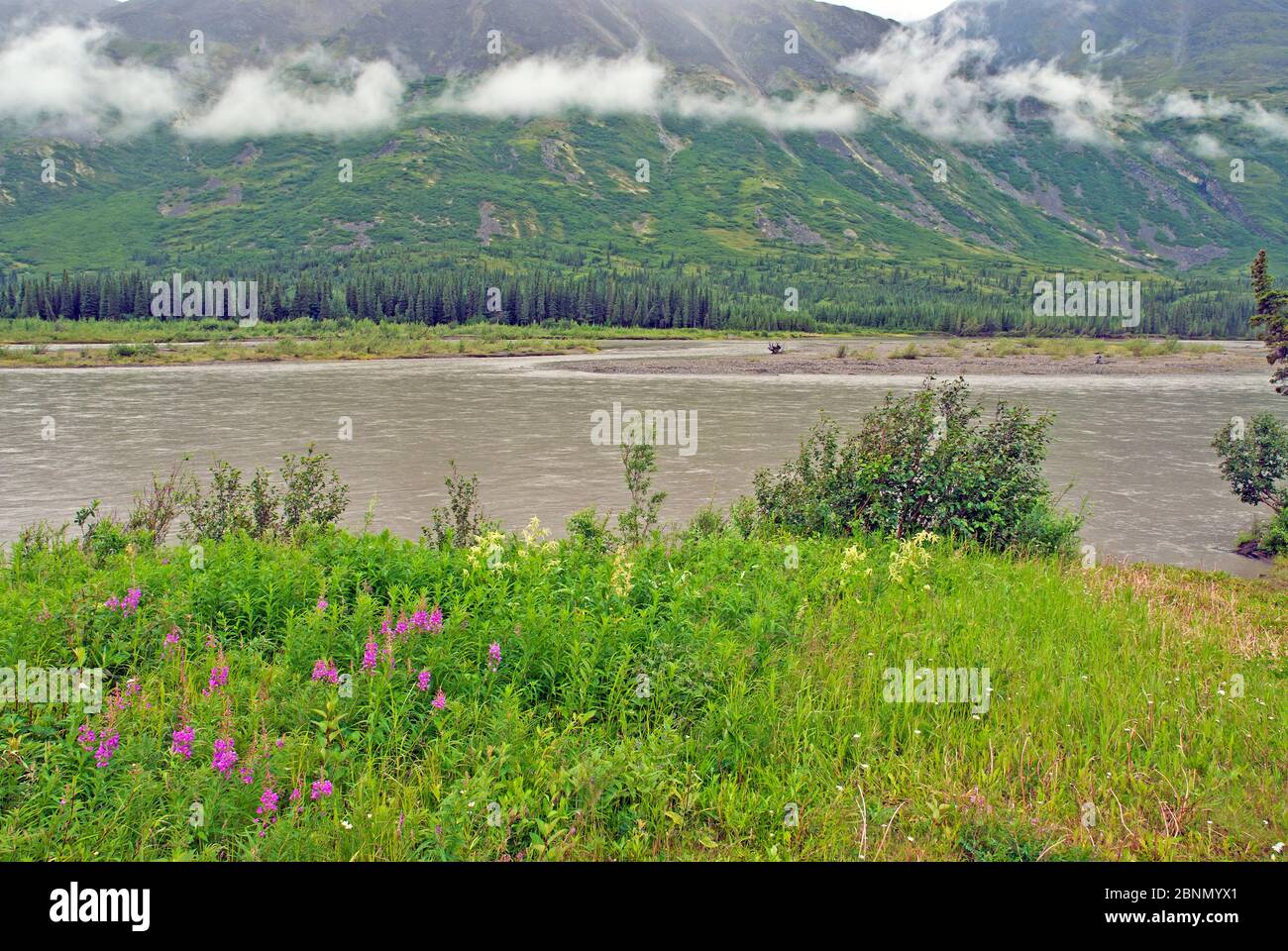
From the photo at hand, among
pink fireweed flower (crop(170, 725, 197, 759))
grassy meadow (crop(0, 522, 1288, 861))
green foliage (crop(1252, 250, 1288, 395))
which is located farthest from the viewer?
green foliage (crop(1252, 250, 1288, 395))

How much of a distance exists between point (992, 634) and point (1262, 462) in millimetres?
17803

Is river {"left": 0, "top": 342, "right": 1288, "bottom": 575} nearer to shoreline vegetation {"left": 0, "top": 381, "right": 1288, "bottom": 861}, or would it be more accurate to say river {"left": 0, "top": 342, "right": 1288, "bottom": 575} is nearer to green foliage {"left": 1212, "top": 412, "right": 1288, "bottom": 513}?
green foliage {"left": 1212, "top": 412, "right": 1288, "bottom": 513}

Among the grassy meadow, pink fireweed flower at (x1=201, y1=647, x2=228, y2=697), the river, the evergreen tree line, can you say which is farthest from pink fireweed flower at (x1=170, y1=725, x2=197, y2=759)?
the evergreen tree line

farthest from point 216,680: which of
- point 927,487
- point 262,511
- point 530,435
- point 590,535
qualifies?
point 530,435

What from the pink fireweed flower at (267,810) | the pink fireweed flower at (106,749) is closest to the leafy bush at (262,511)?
the pink fireweed flower at (106,749)

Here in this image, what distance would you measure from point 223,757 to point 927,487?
1142cm

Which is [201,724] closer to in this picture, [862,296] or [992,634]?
[992,634]

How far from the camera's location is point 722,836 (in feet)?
17.7

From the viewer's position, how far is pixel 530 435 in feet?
120

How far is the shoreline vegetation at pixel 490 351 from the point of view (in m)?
79.1

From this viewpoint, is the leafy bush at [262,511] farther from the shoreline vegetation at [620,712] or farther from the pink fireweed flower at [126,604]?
the pink fireweed flower at [126,604]

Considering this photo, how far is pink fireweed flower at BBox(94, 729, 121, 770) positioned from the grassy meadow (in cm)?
2

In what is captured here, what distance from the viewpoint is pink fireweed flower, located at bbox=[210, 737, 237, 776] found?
5422 mm

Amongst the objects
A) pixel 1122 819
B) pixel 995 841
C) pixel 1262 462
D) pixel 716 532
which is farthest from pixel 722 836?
pixel 1262 462
